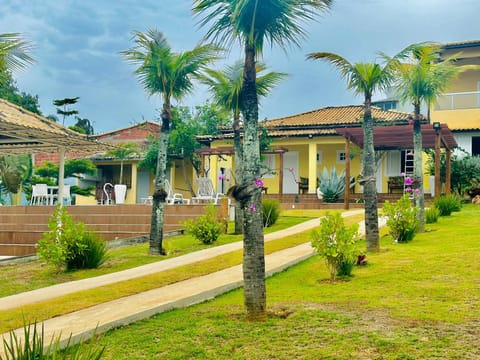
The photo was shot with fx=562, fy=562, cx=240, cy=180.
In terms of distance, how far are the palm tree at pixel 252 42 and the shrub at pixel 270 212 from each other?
376 inches

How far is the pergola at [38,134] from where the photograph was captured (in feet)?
39.3

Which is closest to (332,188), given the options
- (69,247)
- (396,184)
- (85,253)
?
(396,184)

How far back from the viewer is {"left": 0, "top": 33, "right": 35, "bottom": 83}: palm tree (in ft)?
25.6

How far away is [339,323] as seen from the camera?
5672mm

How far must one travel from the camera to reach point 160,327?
6.02 m

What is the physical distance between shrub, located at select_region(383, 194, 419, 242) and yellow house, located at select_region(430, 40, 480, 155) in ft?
44.3

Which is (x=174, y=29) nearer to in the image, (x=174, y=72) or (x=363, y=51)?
(x=174, y=72)

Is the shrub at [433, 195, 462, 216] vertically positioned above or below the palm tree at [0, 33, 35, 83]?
below

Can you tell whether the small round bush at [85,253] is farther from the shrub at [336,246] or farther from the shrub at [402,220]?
the shrub at [402,220]

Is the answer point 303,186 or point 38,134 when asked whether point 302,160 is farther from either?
point 38,134

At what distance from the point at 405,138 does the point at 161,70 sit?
11753 millimetres

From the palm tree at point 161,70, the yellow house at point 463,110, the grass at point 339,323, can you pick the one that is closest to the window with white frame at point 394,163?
the yellow house at point 463,110

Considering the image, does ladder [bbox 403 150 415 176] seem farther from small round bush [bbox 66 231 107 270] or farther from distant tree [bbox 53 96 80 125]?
distant tree [bbox 53 96 80 125]

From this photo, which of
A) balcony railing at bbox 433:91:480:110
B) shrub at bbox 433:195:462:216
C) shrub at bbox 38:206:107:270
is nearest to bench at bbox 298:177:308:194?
balcony railing at bbox 433:91:480:110
